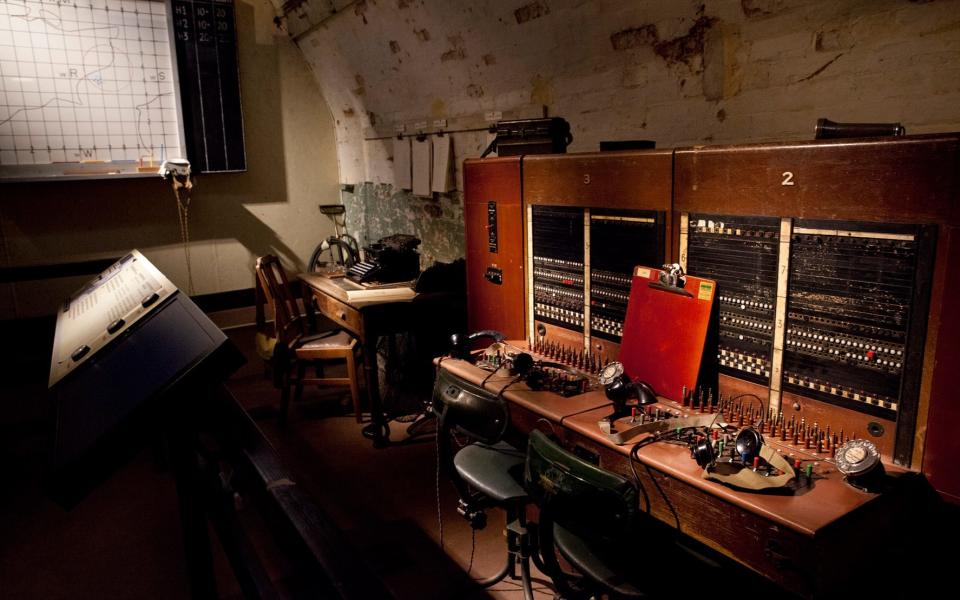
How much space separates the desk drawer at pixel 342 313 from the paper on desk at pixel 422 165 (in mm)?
1018

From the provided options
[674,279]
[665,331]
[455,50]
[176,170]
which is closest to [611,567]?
[665,331]

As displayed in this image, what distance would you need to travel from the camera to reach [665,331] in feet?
7.06

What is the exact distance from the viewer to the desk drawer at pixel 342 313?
3789 millimetres

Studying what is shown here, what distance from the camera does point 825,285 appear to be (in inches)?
67.9

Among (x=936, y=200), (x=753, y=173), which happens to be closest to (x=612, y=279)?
(x=753, y=173)

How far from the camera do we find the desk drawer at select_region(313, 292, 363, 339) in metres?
3.79

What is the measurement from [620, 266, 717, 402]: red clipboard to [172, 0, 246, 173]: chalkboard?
4.29 metres

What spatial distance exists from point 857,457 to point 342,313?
3070 mm

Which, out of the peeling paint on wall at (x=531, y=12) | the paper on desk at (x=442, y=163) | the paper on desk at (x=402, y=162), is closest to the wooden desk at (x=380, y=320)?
the paper on desk at (x=442, y=163)

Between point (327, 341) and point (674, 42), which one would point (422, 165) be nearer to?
point (327, 341)

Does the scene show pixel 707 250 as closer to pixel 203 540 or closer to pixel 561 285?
pixel 561 285

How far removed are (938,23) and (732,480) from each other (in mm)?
1396

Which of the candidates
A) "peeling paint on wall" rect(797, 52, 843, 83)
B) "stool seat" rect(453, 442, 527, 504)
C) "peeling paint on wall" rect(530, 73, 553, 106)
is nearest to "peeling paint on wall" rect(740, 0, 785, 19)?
"peeling paint on wall" rect(797, 52, 843, 83)

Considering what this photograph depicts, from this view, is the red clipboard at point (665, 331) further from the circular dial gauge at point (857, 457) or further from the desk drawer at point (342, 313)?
the desk drawer at point (342, 313)
